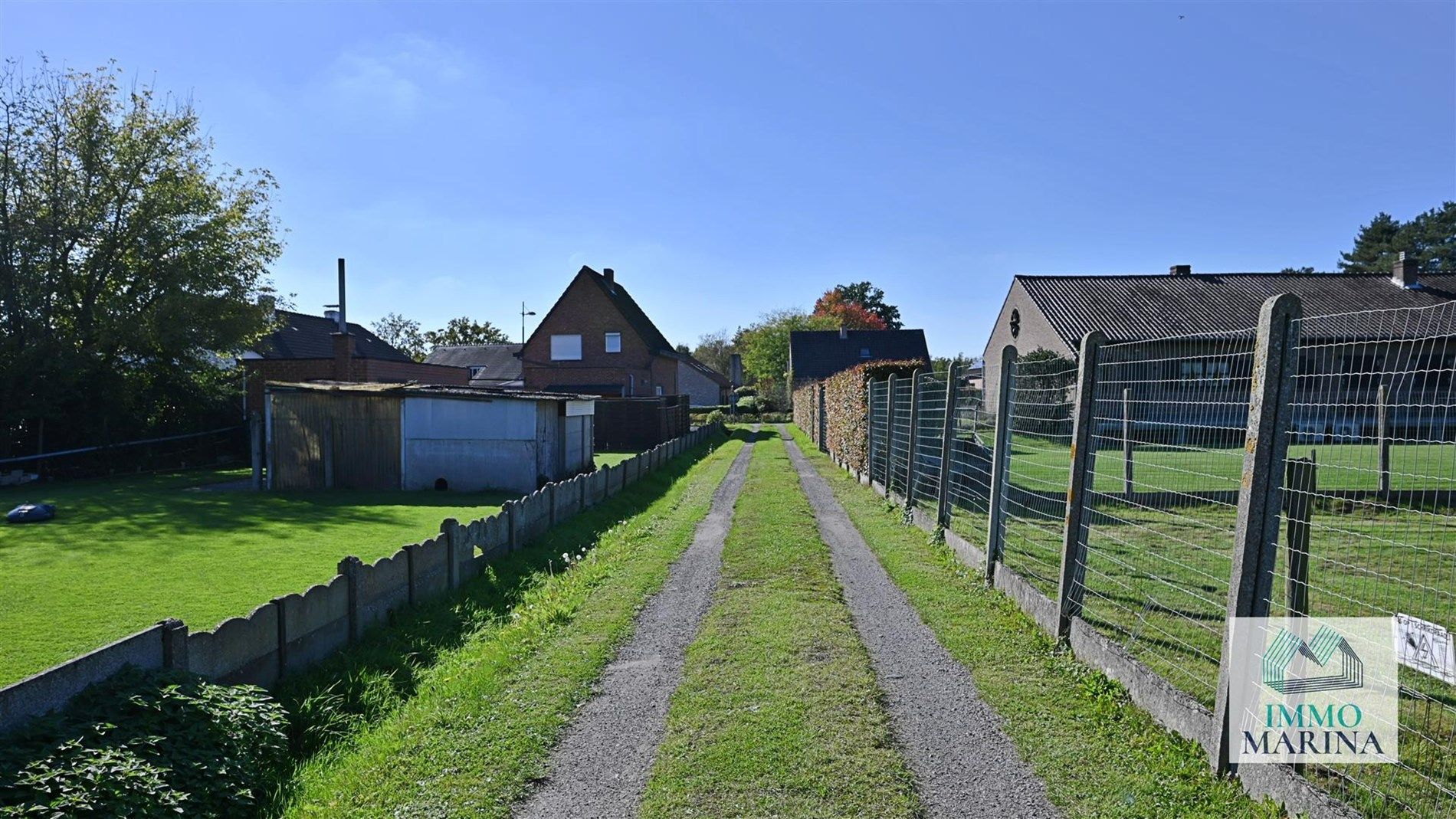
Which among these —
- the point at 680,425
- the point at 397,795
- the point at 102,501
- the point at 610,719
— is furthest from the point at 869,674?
the point at 680,425

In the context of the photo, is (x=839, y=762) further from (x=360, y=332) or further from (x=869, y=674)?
(x=360, y=332)

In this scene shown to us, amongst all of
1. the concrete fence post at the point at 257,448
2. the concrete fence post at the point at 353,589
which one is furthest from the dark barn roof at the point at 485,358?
the concrete fence post at the point at 353,589

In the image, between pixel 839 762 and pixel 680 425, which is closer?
pixel 839 762

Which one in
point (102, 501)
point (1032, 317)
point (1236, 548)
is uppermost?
point (1032, 317)

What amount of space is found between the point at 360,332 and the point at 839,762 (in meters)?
42.5

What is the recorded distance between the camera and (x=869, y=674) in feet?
17.6

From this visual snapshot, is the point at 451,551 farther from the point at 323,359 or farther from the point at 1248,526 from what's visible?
the point at 323,359

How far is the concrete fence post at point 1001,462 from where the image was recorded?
7.37m

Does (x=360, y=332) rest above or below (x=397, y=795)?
above

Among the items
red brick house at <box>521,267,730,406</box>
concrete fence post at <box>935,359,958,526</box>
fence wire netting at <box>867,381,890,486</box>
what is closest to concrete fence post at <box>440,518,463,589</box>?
concrete fence post at <box>935,359,958,526</box>

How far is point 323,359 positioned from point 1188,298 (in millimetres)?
35067

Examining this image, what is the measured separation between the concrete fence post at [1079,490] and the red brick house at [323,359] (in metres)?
25.8

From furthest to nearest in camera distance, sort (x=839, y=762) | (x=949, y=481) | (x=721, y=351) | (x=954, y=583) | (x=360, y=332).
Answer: (x=721, y=351)
(x=360, y=332)
(x=949, y=481)
(x=954, y=583)
(x=839, y=762)

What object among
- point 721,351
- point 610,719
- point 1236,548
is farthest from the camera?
point 721,351
